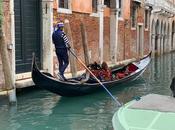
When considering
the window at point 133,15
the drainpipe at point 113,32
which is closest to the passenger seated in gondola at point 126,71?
the drainpipe at point 113,32

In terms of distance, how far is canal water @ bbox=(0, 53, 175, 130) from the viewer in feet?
17.7

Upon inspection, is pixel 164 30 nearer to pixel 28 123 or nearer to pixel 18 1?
pixel 18 1

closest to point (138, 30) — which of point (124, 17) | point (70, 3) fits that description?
point (124, 17)

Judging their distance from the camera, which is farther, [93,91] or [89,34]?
[89,34]

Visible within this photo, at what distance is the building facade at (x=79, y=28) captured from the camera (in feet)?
26.7

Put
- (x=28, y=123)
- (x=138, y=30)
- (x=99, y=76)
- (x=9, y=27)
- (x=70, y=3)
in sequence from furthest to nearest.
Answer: (x=138, y=30), (x=70, y=3), (x=99, y=76), (x=9, y=27), (x=28, y=123)

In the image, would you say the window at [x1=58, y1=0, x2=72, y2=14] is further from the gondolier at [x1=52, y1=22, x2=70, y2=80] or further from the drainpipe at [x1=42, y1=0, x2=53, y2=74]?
the gondolier at [x1=52, y1=22, x2=70, y2=80]

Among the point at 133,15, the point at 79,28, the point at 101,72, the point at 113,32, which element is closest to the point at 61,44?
the point at 101,72

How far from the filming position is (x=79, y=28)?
10.8 metres

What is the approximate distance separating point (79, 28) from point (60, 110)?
461 cm

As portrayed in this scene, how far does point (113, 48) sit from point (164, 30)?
12.3 metres

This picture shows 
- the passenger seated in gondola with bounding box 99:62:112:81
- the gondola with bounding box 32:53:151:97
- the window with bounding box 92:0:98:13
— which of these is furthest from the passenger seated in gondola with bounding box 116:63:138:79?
the window with bounding box 92:0:98:13

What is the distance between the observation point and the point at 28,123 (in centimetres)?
551

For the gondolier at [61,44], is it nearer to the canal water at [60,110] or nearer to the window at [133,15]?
the canal water at [60,110]
